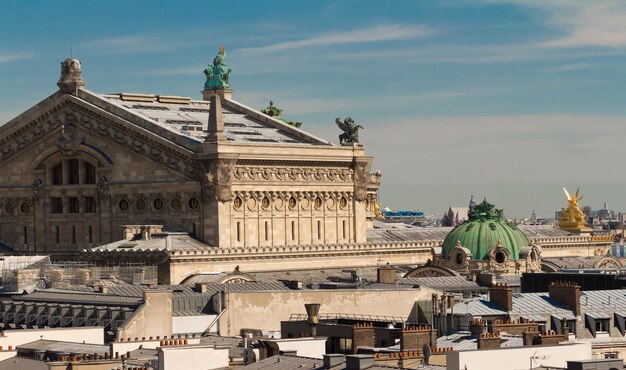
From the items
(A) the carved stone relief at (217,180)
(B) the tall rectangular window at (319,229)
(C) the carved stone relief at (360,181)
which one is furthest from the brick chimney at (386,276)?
(C) the carved stone relief at (360,181)

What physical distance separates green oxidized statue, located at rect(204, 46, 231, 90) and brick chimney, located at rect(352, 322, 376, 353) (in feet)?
310

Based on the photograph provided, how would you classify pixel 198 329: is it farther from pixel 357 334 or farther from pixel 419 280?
pixel 419 280

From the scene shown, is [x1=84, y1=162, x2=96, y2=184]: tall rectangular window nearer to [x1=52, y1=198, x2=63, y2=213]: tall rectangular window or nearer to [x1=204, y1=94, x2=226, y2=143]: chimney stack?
[x1=52, y1=198, x2=63, y2=213]: tall rectangular window

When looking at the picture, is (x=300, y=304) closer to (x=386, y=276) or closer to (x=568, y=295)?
(x=568, y=295)

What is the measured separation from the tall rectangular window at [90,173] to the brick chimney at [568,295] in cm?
6620

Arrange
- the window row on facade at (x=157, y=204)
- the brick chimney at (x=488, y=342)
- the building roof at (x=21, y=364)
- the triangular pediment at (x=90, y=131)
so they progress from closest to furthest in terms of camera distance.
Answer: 1. the building roof at (x=21, y=364)
2. the brick chimney at (x=488, y=342)
3. the triangular pediment at (x=90, y=131)
4. the window row on facade at (x=157, y=204)

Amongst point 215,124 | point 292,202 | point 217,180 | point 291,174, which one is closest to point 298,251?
point 292,202

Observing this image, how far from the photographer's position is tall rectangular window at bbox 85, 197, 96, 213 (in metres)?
163

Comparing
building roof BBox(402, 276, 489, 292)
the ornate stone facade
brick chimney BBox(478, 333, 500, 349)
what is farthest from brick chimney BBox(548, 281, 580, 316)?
the ornate stone facade

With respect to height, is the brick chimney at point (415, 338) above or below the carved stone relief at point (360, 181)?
below

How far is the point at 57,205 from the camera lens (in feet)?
546

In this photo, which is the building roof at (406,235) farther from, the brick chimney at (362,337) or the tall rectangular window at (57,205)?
the brick chimney at (362,337)

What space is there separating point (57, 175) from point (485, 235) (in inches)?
1258

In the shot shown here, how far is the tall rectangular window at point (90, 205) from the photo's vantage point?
536 ft
